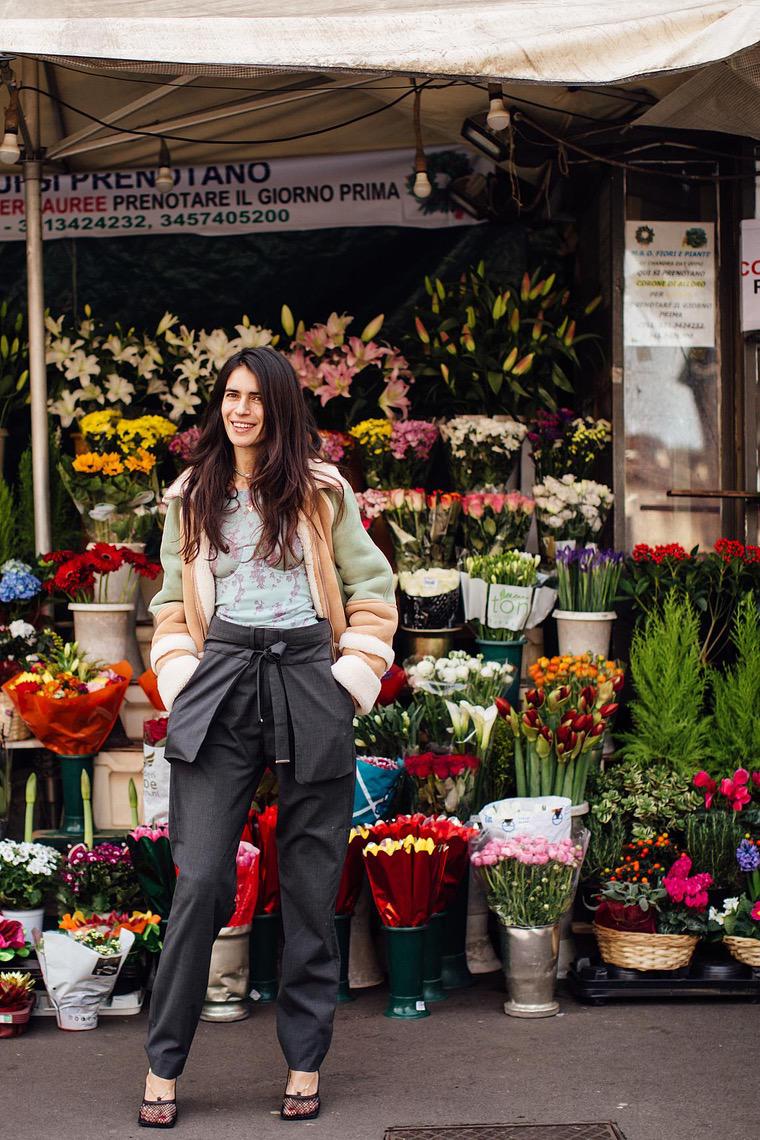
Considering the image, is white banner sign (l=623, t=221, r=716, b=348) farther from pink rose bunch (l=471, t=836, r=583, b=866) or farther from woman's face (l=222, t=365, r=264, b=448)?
woman's face (l=222, t=365, r=264, b=448)

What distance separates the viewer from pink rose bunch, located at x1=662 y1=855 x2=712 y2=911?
4309mm

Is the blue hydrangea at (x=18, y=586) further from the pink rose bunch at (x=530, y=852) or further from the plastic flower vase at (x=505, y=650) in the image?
the pink rose bunch at (x=530, y=852)

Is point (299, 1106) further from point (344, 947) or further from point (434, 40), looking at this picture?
point (434, 40)

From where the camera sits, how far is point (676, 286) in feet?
19.4

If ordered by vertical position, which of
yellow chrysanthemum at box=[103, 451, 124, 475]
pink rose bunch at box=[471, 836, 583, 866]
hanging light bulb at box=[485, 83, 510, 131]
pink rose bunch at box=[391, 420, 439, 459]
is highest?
hanging light bulb at box=[485, 83, 510, 131]

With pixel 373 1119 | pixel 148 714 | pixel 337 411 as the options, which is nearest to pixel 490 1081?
pixel 373 1119

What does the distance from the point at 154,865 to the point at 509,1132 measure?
1.45 metres

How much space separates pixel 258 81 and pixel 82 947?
11.7ft

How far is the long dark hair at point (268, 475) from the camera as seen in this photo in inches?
131

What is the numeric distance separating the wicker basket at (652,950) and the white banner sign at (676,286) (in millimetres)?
2677

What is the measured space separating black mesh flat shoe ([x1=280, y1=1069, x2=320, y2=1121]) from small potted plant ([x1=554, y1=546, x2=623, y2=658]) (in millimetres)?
2374

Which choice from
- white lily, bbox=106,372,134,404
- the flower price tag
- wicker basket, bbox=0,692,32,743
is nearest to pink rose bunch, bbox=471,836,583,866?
the flower price tag

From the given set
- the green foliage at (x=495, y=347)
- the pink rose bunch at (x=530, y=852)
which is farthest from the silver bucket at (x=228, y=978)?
the green foliage at (x=495, y=347)

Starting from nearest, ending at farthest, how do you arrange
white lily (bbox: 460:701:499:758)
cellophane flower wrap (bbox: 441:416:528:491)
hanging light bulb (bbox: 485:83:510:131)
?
1. white lily (bbox: 460:701:499:758)
2. hanging light bulb (bbox: 485:83:510:131)
3. cellophane flower wrap (bbox: 441:416:528:491)
